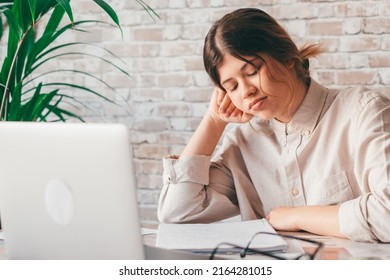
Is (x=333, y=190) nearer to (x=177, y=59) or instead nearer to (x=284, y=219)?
(x=284, y=219)

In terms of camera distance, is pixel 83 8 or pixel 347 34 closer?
pixel 347 34

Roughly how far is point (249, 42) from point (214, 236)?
0.53 meters

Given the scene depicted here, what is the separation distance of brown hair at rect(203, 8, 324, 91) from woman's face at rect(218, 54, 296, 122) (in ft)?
0.06

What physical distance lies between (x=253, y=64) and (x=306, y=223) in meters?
0.42

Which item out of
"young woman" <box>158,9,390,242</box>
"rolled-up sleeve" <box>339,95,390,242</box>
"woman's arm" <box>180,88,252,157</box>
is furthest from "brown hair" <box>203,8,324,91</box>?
"rolled-up sleeve" <box>339,95,390,242</box>

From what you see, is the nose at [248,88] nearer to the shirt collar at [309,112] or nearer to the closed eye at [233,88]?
the closed eye at [233,88]

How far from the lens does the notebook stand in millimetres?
1099

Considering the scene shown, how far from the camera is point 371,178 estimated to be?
1.59 m

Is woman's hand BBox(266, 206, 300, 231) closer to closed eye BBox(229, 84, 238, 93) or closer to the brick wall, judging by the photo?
closed eye BBox(229, 84, 238, 93)

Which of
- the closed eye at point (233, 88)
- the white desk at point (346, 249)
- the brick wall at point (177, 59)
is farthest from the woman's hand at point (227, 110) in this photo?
the brick wall at point (177, 59)

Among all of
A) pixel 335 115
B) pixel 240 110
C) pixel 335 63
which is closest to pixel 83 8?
pixel 335 63

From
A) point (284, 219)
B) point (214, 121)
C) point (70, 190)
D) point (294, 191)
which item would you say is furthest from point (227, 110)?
point (70, 190)

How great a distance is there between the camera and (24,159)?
1195 mm

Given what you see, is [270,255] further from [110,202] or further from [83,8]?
[83,8]
